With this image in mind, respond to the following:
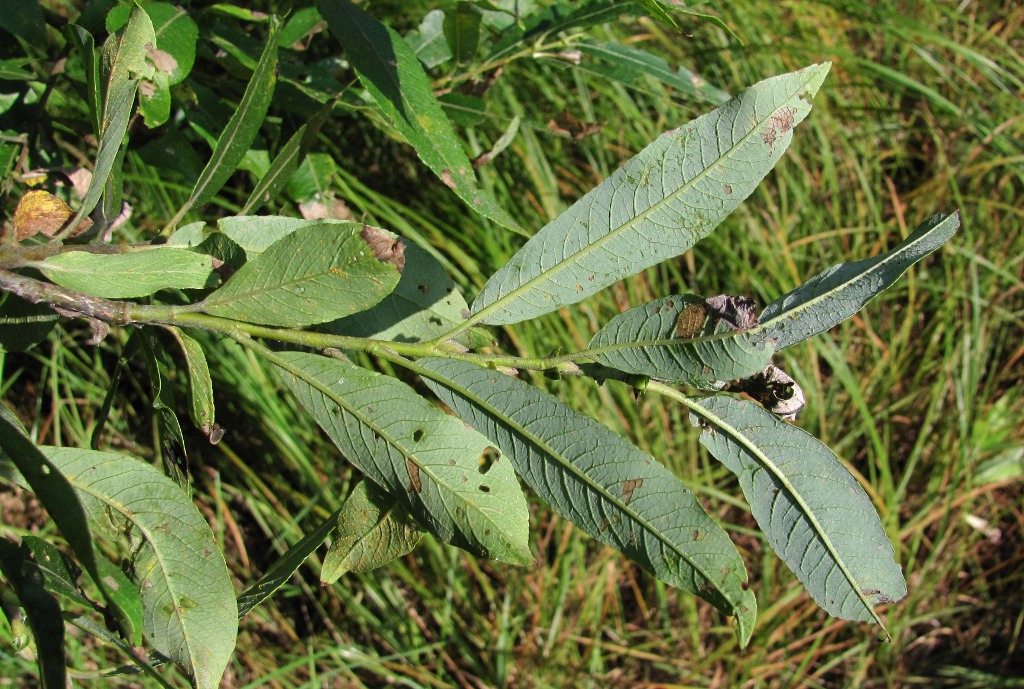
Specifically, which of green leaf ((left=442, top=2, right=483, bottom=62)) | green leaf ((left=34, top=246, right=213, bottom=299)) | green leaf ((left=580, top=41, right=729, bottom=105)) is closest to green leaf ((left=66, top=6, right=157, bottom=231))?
green leaf ((left=34, top=246, right=213, bottom=299))

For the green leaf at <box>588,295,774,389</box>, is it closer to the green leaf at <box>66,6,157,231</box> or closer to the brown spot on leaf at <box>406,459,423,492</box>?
the brown spot on leaf at <box>406,459,423,492</box>

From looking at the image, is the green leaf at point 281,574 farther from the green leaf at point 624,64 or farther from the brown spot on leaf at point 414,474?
the green leaf at point 624,64

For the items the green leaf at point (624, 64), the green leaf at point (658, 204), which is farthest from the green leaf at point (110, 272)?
the green leaf at point (624, 64)

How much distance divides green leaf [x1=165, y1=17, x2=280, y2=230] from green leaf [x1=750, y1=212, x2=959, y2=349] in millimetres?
532

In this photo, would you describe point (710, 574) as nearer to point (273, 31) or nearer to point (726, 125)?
point (726, 125)

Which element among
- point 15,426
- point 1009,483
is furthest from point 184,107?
point 1009,483

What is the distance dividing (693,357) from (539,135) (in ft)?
5.41

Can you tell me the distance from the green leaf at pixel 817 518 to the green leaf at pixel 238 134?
1.82 feet

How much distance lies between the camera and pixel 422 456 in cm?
67

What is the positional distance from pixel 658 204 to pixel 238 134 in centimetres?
44

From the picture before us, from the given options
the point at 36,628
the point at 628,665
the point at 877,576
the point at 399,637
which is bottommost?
the point at 628,665

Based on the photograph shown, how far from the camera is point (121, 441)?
81.5 inches

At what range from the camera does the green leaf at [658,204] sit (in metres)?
0.63

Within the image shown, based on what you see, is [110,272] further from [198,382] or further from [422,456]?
[422,456]
